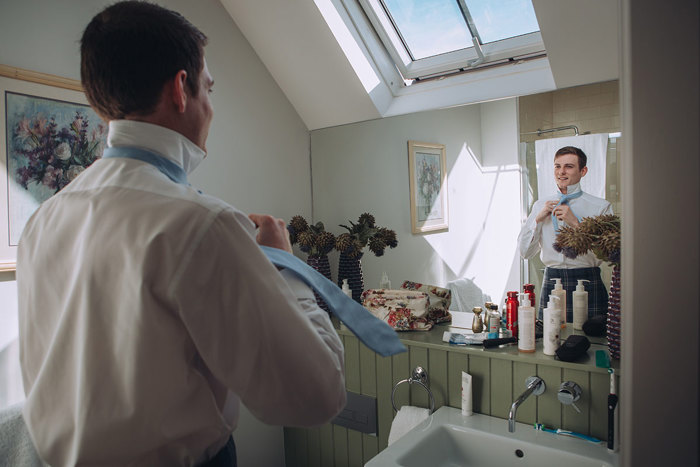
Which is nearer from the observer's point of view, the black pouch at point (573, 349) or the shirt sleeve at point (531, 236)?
the black pouch at point (573, 349)

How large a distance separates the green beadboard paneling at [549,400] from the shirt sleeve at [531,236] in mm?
418

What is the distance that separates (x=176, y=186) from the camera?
690 mm

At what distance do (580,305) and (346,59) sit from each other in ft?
4.33

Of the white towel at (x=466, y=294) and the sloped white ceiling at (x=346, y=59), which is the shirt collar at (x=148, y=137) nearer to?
the sloped white ceiling at (x=346, y=59)

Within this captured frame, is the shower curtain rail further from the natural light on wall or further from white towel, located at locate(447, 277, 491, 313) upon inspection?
the natural light on wall

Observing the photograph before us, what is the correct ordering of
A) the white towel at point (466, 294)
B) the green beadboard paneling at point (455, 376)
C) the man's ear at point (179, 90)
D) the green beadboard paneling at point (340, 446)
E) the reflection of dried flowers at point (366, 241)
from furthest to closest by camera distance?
the reflection of dried flowers at point (366, 241) → the green beadboard paneling at point (340, 446) → the white towel at point (466, 294) → the green beadboard paneling at point (455, 376) → the man's ear at point (179, 90)

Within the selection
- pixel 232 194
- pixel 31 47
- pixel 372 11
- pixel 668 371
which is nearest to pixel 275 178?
pixel 232 194

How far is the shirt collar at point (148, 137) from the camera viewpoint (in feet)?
2.47

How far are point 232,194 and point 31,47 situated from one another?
86 centimetres

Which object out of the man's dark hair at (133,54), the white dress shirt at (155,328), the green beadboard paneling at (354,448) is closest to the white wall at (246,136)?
the green beadboard paneling at (354,448)

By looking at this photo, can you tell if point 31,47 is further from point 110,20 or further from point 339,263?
point 339,263

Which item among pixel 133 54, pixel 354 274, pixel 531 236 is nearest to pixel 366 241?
pixel 354 274

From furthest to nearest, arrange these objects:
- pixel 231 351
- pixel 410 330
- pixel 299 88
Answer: pixel 299 88 → pixel 410 330 → pixel 231 351

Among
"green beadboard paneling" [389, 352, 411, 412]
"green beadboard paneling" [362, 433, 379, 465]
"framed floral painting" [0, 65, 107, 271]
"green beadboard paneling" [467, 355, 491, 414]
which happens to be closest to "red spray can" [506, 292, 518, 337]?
"green beadboard paneling" [467, 355, 491, 414]
